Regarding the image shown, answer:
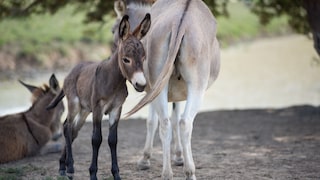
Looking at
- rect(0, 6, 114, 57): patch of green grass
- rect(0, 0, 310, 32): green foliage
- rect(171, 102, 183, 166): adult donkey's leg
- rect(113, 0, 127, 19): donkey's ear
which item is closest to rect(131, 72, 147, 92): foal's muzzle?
rect(171, 102, 183, 166): adult donkey's leg

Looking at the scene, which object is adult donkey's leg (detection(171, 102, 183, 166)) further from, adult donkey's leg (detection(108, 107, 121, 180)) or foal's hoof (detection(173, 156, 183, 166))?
adult donkey's leg (detection(108, 107, 121, 180))

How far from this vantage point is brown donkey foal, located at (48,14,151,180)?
6.02 metres

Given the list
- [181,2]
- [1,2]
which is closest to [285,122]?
[181,2]

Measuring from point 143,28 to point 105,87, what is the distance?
2.42ft

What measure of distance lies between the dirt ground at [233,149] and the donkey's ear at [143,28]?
5.85ft

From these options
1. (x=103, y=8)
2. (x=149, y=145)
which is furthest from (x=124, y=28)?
(x=103, y=8)

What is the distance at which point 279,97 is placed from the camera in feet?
59.7

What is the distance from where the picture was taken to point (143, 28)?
246 inches

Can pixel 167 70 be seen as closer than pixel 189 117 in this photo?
Yes

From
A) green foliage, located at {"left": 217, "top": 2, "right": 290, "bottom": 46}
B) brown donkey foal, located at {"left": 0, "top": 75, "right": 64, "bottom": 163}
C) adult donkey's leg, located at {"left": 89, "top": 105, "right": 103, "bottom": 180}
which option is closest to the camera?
adult donkey's leg, located at {"left": 89, "top": 105, "right": 103, "bottom": 180}

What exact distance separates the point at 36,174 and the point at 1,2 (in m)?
5.48

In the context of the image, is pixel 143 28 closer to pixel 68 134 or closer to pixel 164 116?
pixel 164 116

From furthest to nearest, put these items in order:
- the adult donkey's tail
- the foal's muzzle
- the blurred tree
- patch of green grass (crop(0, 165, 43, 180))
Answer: the blurred tree
patch of green grass (crop(0, 165, 43, 180))
the adult donkey's tail
the foal's muzzle

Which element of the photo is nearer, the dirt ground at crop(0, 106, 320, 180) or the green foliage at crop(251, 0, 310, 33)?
the dirt ground at crop(0, 106, 320, 180)
